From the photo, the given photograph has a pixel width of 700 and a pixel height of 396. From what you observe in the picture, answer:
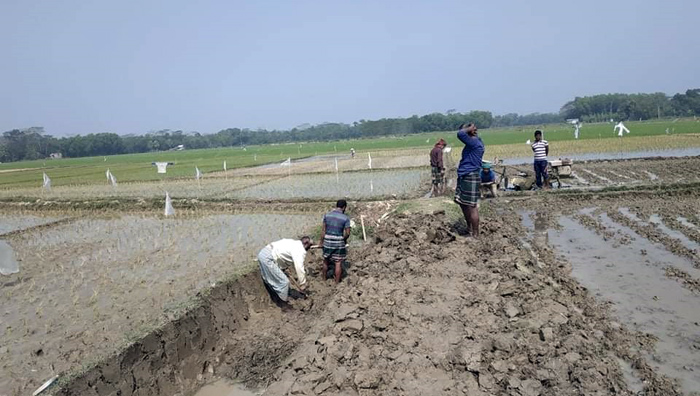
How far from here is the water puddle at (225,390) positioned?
4801 millimetres

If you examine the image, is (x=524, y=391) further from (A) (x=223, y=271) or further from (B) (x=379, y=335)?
(A) (x=223, y=271)

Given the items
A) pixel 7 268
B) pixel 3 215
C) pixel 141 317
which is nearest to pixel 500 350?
pixel 141 317

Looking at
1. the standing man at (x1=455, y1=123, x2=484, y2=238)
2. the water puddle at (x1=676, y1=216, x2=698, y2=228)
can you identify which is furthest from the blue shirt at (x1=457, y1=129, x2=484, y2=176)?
the water puddle at (x1=676, y1=216, x2=698, y2=228)

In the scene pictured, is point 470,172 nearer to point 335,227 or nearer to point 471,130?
point 471,130

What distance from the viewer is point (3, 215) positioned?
17.3m

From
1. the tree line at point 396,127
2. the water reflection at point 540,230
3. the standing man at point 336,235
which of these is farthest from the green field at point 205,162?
the tree line at point 396,127

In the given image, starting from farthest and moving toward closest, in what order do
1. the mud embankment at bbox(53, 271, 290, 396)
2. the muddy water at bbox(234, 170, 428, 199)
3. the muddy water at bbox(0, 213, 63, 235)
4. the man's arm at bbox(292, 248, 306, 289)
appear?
1. the muddy water at bbox(234, 170, 428, 199)
2. the muddy water at bbox(0, 213, 63, 235)
3. the man's arm at bbox(292, 248, 306, 289)
4. the mud embankment at bbox(53, 271, 290, 396)

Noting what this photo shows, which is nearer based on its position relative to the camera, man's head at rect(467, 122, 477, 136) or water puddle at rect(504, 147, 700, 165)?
man's head at rect(467, 122, 477, 136)

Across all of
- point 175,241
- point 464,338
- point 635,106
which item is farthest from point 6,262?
point 635,106

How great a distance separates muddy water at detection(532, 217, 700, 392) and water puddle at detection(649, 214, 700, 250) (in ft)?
1.67

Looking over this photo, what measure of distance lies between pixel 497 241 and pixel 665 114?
112 m

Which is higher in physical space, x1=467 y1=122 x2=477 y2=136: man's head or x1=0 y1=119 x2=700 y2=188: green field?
Result: x1=467 y1=122 x2=477 y2=136: man's head

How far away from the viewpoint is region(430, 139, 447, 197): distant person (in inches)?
493

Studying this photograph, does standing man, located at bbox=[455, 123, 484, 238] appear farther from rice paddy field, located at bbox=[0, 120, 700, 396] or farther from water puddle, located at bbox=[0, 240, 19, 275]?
water puddle, located at bbox=[0, 240, 19, 275]
